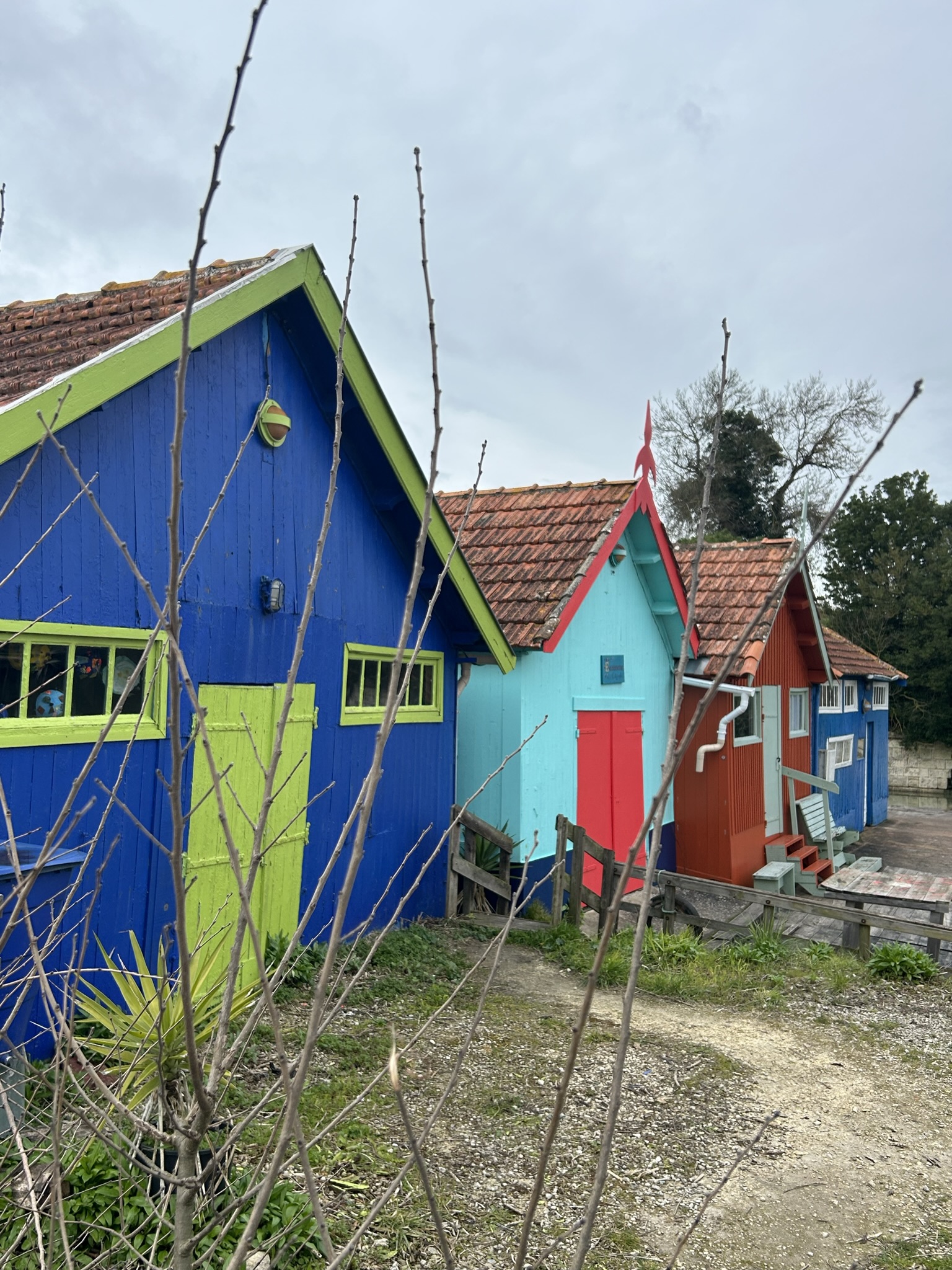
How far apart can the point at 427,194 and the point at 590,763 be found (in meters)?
9.44

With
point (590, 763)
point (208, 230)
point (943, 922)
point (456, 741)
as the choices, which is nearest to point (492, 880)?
point (456, 741)

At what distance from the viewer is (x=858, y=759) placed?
2028 centimetres

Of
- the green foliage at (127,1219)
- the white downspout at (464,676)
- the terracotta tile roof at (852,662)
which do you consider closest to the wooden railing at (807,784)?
the terracotta tile roof at (852,662)

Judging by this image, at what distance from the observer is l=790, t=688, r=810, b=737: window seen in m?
15.9

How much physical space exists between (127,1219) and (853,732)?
18961mm

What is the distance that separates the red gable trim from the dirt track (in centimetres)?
321

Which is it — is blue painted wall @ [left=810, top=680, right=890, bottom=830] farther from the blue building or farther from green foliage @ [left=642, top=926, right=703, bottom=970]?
green foliage @ [left=642, top=926, right=703, bottom=970]

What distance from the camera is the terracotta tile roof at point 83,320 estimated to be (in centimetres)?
523

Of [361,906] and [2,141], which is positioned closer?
[2,141]

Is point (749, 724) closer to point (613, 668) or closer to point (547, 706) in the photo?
point (613, 668)

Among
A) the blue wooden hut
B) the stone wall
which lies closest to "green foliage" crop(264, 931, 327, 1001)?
the blue wooden hut

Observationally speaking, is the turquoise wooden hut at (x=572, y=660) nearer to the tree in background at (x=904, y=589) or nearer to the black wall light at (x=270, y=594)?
the black wall light at (x=270, y=594)

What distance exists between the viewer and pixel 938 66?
7.74ft

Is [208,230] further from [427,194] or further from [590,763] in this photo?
[590,763]
